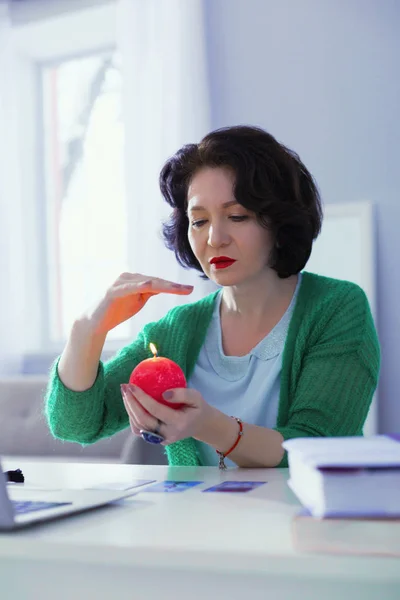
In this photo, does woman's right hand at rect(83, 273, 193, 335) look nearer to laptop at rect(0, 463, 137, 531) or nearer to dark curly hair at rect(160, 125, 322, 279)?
dark curly hair at rect(160, 125, 322, 279)

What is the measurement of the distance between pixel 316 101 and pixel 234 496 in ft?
9.02

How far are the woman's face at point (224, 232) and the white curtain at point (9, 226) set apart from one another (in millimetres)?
2627

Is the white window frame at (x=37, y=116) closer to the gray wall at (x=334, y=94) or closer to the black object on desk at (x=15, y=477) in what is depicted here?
the gray wall at (x=334, y=94)

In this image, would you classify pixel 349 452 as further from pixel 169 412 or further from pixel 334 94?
pixel 334 94

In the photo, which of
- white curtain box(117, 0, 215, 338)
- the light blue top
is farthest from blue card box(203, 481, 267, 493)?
white curtain box(117, 0, 215, 338)

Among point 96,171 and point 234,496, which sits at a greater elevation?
point 96,171

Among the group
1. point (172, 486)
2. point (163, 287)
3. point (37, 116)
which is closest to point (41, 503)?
point (172, 486)

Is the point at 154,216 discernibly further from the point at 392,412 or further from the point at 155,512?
the point at 155,512

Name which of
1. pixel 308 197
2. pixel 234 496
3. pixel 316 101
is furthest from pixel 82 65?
pixel 234 496

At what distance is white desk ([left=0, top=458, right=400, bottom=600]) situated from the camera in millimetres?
601

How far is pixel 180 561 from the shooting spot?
0.65m

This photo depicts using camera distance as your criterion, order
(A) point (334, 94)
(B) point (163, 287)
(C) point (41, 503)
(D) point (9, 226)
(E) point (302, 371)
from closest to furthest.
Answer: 1. (C) point (41, 503)
2. (B) point (163, 287)
3. (E) point (302, 371)
4. (A) point (334, 94)
5. (D) point (9, 226)

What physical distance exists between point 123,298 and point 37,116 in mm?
3198

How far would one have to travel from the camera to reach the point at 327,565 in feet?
1.95
